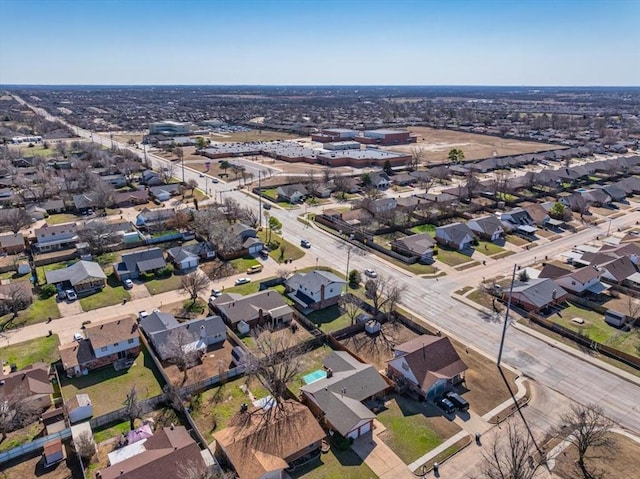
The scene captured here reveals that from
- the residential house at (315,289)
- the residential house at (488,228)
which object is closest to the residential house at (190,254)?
the residential house at (315,289)

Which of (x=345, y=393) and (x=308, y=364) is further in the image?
(x=308, y=364)

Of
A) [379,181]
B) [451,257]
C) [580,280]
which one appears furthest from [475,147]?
[580,280]

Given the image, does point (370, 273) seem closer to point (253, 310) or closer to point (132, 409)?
point (253, 310)

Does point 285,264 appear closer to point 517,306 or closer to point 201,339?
point 201,339

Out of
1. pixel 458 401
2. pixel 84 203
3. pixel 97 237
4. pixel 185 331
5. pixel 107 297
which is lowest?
pixel 458 401

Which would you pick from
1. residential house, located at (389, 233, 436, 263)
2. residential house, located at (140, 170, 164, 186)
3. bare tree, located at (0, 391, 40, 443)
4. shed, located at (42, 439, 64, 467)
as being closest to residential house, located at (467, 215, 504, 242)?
residential house, located at (389, 233, 436, 263)

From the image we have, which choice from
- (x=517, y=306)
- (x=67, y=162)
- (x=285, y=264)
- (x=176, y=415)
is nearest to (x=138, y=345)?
(x=176, y=415)

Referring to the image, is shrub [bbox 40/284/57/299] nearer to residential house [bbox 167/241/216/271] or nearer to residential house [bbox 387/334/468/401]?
residential house [bbox 167/241/216/271]
